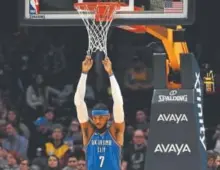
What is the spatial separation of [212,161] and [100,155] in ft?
9.75

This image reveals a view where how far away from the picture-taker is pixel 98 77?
16281 millimetres

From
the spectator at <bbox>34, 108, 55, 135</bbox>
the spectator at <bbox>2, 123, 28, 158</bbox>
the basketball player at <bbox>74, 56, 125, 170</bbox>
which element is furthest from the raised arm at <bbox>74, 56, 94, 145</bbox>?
the spectator at <bbox>34, 108, 55, 135</bbox>

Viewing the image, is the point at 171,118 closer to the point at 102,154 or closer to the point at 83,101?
the point at 102,154

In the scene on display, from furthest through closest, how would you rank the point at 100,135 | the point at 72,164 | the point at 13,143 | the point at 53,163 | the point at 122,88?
1. the point at 122,88
2. the point at 13,143
3. the point at 53,163
4. the point at 72,164
5. the point at 100,135

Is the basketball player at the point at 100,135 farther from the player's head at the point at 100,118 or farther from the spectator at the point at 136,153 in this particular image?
the spectator at the point at 136,153

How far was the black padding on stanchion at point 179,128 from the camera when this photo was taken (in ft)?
32.3

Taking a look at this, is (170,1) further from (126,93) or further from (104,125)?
(126,93)

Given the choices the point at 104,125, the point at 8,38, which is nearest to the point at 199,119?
the point at 104,125

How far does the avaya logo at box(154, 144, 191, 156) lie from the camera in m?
9.90

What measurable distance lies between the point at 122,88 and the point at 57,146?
2397 millimetres

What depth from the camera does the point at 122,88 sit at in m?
15.9

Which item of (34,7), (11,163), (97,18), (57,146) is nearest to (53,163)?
(11,163)

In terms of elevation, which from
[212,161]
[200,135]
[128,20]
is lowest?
[212,161]

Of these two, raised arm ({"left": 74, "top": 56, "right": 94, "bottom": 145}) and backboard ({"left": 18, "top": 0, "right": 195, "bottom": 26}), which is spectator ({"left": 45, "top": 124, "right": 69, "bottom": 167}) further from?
raised arm ({"left": 74, "top": 56, "right": 94, "bottom": 145})
